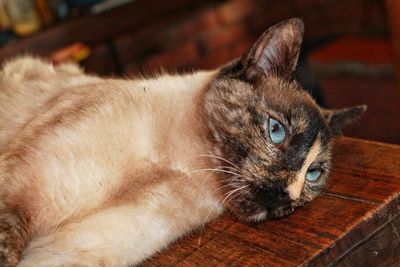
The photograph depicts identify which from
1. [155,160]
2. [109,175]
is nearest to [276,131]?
[155,160]

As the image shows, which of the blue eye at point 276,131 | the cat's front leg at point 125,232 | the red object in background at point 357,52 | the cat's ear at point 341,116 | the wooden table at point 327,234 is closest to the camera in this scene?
the wooden table at point 327,234

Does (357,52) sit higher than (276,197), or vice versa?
(276,197)

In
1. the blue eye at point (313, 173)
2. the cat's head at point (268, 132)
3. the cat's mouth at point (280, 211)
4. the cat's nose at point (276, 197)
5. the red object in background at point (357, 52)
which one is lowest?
the red object in background at point (357, 52)

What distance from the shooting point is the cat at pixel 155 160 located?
147 centimetres

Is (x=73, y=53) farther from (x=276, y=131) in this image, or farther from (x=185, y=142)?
(x=276, y=131)

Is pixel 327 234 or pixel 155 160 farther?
pixel 155 160

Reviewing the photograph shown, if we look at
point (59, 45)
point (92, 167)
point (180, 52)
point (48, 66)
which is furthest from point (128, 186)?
point (180, 52)

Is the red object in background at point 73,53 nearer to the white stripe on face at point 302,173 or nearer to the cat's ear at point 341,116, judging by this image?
the cat's ear at point 341,116

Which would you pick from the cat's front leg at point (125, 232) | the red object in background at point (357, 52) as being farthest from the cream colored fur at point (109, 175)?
the red object in background at point (357, 52)

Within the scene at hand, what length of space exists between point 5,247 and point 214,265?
1.75 feet

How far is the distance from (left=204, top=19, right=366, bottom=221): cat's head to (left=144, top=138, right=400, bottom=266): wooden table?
0.06 meters

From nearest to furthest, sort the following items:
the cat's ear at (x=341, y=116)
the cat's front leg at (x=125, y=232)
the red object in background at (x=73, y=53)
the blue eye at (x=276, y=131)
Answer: the cat's front leg at (x=125, y=232) → the blue eye at (x=276, y=131) → the cat's ear at (x=341, y=116) → the red object in background at (x=73, y=53)

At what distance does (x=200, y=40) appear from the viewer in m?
4.48

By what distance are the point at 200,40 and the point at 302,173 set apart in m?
3.06
